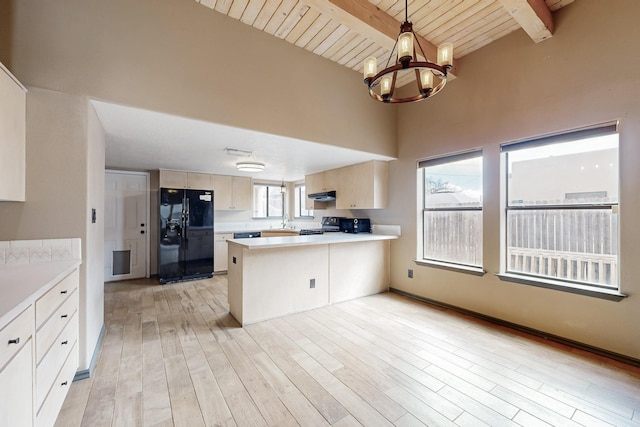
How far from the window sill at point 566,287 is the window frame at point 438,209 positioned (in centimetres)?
30

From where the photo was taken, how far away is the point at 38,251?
6.20 feet

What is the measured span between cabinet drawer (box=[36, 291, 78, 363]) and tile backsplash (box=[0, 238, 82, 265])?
30 cm

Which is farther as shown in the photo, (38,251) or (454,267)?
(454,267)

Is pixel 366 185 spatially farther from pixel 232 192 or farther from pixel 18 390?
pixel 18 390

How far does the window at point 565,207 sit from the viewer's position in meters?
2.34

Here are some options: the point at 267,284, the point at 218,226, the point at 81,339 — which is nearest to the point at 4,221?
the point at 81,339


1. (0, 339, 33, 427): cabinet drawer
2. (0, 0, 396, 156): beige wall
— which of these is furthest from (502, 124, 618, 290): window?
(0, 339, 33, 427): cabinet drawer

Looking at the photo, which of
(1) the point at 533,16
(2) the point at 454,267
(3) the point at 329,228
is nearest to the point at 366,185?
(3) the point at 329,228

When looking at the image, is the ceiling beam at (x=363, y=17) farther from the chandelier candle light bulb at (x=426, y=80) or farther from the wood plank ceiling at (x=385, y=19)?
the chandelier candle light bulb at (x=426, y=80)


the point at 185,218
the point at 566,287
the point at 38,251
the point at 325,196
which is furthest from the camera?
the point at 325,196

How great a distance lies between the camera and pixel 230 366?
86.0 inches

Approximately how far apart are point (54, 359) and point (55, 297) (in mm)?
343

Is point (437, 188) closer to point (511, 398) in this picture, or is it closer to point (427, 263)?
point (427, 263)

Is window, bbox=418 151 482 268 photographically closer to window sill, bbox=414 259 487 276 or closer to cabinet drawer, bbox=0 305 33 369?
window sill, bbox=414 259 487 276
